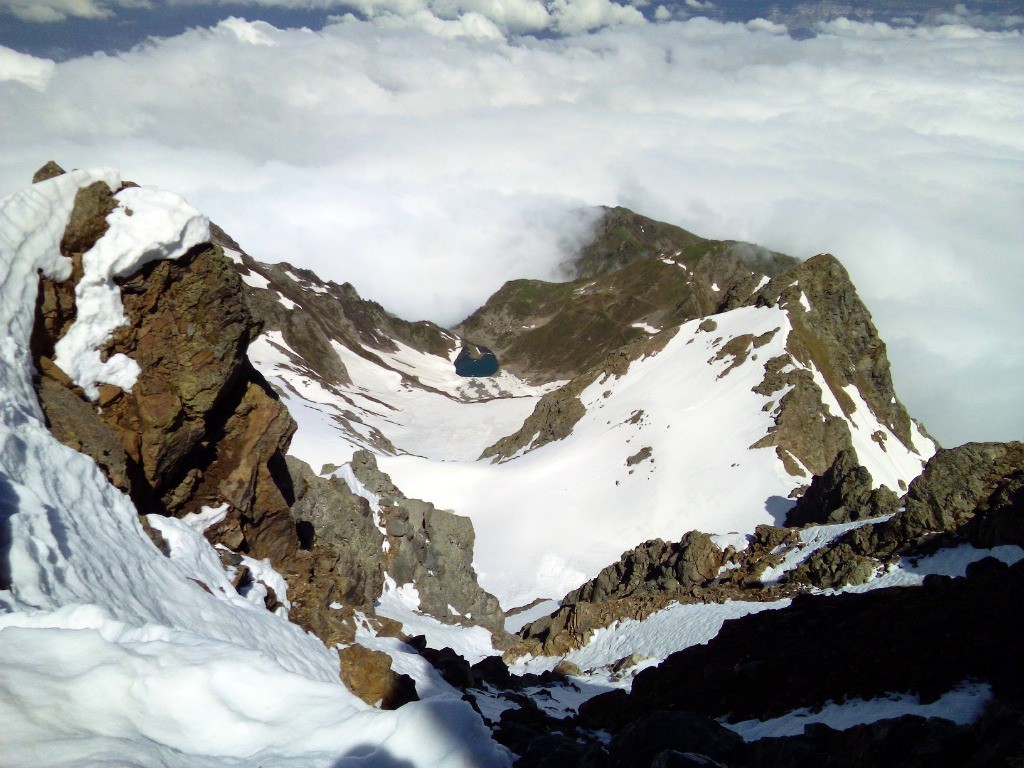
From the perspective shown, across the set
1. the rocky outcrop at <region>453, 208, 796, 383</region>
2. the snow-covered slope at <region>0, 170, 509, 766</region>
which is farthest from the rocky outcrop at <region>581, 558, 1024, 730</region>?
the rocky outcrop at <region>453, 208, 796, 383</region>

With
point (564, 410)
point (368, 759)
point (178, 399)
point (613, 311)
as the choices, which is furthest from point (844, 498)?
point (613, 311)

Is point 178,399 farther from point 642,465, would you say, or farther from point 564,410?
point 564,410

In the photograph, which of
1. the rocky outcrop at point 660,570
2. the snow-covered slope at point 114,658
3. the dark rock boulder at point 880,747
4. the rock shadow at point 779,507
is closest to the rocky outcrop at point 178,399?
the snow-covered slope at point 114,658

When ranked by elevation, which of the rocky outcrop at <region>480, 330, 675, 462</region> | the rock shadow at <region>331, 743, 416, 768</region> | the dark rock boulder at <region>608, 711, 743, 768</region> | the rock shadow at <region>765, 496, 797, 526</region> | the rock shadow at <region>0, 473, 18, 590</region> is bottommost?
the rocky outcrop at <region>480, 330, 675, 462</region>

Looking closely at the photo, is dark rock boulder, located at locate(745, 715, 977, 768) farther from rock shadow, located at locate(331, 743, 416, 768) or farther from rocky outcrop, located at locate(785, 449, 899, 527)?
rocky outcrop, located at locate(785, 449, 899, 527)

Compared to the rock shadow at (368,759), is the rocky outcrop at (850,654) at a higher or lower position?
lower

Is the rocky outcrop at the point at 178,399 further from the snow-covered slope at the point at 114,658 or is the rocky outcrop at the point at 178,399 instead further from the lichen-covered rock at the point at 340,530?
the lichen-covered rock at the point at 340,530
